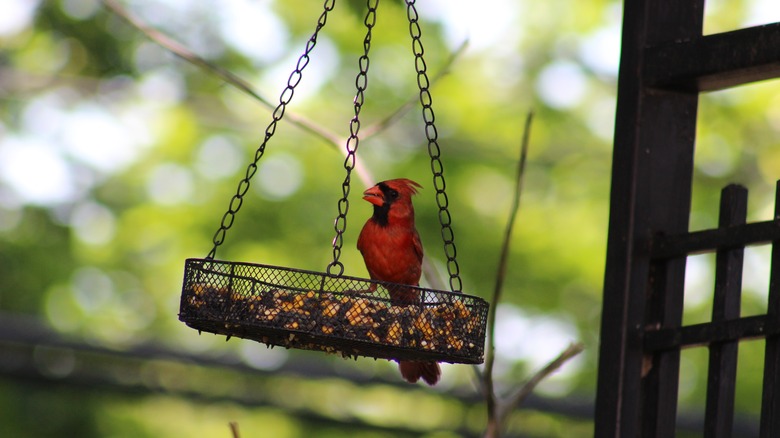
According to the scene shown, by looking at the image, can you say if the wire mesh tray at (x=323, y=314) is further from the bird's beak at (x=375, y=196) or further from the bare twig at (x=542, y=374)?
the bare twig at (x=542, y=374)

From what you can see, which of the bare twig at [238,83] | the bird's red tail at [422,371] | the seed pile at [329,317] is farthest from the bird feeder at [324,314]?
the bare twig at [238,83]

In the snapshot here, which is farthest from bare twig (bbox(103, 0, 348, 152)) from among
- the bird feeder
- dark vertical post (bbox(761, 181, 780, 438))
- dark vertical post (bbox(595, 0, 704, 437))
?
dark vertical post (bbox(761, 181, 780, 438))

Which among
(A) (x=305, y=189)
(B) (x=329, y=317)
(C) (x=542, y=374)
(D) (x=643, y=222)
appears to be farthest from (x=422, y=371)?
(A) (x=305, y=189)

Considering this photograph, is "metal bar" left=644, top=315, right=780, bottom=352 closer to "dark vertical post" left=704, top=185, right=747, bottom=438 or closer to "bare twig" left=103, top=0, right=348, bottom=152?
"dark vertical post" left=704, top=185, right=747, bottom=438

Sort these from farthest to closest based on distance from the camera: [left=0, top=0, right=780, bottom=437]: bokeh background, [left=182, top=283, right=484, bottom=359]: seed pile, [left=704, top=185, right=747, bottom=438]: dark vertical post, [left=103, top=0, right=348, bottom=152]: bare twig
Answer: [left=0, top=0, right=780, bottom=437]: bokeh background
[left=103, top=0, right=348, bottom=152]: bare twig
[left=182, top=283, right=484, bottom=359]: seed pile
[left=704, top=185, right=747, bottom=438]: dark vertical post

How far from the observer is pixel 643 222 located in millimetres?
3279

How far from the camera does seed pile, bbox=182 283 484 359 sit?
124 inches

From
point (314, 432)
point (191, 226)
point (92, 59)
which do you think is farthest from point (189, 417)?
point (92, 59)

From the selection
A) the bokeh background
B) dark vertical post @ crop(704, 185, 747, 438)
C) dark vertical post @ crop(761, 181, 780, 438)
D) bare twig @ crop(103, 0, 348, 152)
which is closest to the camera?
dark vertical post @ crop(761, 181, 780, 438)

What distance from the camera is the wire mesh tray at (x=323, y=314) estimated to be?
3.16 m

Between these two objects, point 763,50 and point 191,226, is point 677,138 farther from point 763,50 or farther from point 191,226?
point 191,226

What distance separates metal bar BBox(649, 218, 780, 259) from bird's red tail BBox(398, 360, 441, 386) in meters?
1.19

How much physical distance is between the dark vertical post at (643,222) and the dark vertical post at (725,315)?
21cm

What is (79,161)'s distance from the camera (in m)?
11.9
